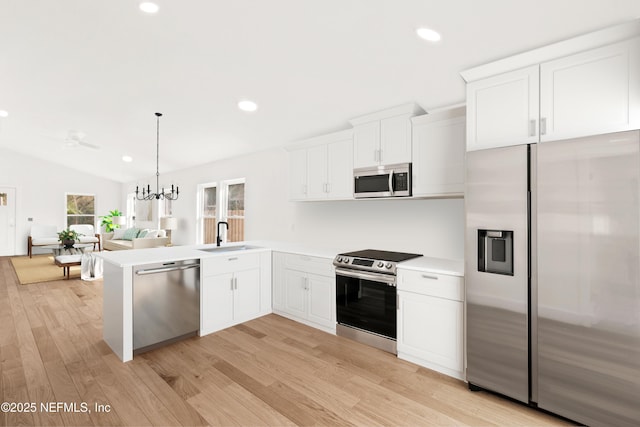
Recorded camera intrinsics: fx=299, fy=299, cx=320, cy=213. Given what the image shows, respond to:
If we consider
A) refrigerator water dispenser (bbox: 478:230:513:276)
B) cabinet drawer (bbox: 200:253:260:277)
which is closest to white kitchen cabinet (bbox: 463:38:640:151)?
refrigerator water dispenser (bbox: 478:230:513:276)

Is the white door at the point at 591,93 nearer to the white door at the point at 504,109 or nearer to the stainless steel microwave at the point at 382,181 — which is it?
the white door at the point at 504,109


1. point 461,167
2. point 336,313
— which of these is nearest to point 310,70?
point 461,167

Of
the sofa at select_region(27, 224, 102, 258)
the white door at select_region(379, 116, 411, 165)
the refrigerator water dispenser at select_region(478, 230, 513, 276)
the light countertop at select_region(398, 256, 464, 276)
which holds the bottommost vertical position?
the sofa at select_region(27, 224, 102, 258)

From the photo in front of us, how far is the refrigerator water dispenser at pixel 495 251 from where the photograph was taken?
2.09 m

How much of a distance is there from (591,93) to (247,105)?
328cm

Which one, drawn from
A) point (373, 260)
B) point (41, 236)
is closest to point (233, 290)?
point (373, 260)

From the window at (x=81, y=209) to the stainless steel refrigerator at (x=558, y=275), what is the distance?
38.9ft

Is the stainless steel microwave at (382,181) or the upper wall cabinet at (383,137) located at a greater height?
the upper wall cabinet at (383,137)

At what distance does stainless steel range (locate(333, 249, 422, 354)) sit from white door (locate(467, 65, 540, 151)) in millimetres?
1285

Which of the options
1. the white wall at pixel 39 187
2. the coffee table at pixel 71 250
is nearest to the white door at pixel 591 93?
the coffee table at pixel 71 250

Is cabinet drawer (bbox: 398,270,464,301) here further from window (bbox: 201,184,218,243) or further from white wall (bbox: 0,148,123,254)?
white wall (bbox: 0,148,123,254)

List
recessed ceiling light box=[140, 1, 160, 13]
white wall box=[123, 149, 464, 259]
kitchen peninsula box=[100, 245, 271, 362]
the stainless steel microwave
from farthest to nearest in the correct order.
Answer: white wall box=[123, 149, 464, 259] → the stainless steel microwave → kitchen peninsula box=[100, 245, 271, 362] → recessed ceiling light box=[140, 1, 160, 13]

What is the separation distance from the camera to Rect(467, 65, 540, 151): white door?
6.64 feet

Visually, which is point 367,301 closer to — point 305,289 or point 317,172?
point 305,289
